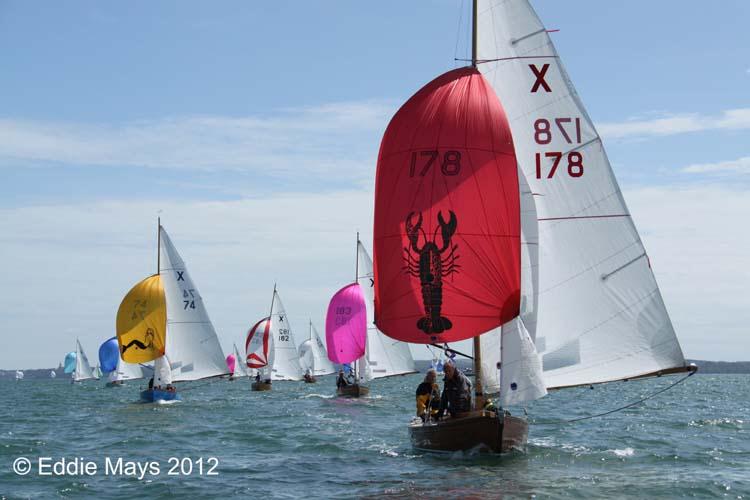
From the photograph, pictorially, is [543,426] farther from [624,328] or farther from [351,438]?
[624,328]

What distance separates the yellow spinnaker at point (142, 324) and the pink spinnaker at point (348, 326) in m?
10.4

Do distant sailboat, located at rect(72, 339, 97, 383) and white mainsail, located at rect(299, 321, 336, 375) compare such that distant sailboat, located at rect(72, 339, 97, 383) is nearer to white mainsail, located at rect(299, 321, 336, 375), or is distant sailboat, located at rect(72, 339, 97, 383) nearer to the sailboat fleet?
white mainsail, located at rect(299, 321, 336, 375)

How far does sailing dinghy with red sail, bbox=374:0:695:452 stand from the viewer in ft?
59.7

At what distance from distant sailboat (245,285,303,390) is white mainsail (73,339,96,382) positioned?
51311mm

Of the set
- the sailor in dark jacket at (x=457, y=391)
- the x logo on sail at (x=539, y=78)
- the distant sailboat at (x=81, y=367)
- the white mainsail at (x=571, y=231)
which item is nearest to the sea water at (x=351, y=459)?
the sailor in dark jacket at (x=457, y=391)

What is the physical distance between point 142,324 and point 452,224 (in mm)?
26135

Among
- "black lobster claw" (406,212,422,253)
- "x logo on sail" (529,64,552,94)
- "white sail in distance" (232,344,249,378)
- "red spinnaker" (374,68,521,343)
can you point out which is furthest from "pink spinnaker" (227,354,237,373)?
"x logo on sail" (529,64,552,94)

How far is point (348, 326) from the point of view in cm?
4922

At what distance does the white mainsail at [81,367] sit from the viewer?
375 ft

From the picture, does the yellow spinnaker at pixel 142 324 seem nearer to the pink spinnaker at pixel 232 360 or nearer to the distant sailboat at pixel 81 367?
the pink spinnaker at pixel 232 360

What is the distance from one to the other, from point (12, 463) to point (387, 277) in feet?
28.6

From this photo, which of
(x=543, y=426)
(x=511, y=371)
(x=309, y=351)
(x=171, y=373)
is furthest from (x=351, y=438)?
(x=309, y=351)

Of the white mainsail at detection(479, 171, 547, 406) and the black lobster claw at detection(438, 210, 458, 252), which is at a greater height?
the black lobster claw at detection(438, 210, 458, 252)

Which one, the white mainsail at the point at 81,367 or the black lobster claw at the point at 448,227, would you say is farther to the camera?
the white mainsail at the point at 81,367
